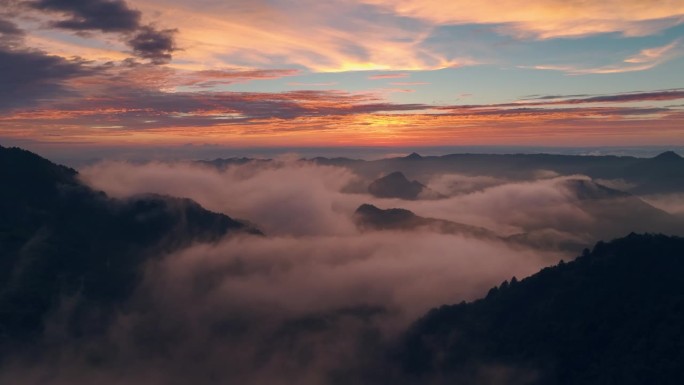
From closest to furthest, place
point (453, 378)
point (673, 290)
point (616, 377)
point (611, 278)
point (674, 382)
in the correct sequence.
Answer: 1. point (674, 382)
2. point (616, 377)
3. point (673, 290)
4. point (611, 278)
5. point (453, 378)

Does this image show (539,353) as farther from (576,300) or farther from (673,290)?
(673,290)

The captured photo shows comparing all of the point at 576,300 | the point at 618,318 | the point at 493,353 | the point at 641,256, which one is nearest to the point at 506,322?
the point at 493,353

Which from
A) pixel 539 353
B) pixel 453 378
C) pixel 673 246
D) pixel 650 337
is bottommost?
pixel 453 378

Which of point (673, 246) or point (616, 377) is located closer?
point (616, 377)

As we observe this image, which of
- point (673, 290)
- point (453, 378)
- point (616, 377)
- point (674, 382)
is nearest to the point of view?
point (674, 382)

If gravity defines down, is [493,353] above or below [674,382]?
below

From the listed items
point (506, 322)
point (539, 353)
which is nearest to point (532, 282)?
point (506, 322)
